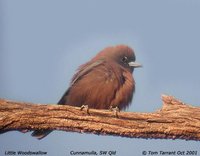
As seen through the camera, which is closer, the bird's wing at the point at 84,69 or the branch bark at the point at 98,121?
the branch bark at the point at 98,121

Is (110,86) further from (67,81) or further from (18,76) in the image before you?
(18,76)

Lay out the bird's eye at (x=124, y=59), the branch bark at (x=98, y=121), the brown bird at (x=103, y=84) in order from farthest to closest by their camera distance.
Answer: the bird's eye at (x=124, y=59) < the brown bird at (x=103, y=84) < the branch bark at (x=98, y=121)

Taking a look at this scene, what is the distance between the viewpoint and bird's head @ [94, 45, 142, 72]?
200 cm

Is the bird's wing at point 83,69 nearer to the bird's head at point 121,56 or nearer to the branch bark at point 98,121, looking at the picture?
the bird's head at point 121,56

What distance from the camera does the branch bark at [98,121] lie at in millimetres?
1758

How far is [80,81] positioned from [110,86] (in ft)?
0.44

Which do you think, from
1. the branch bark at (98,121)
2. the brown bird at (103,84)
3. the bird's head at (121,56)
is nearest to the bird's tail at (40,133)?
the branch bark at (98,121)

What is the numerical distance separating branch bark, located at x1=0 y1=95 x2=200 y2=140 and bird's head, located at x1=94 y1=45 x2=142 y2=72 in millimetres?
292

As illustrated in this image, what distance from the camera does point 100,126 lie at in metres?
1.77

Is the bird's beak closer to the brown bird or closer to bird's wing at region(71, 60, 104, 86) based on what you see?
the brown bird

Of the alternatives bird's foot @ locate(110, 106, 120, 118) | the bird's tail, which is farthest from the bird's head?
the bird's tail

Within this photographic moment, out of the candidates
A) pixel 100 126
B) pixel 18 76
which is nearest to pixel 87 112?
pixel 100 126

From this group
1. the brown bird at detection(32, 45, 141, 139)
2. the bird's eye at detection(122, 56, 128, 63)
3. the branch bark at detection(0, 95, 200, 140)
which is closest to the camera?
the branch bark at detection(0, 95, 200, 140)

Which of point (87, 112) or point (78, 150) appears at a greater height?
point (87, 112)
